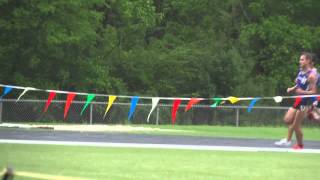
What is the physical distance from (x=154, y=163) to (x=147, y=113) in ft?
68.5

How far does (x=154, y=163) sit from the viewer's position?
11742 millimetres

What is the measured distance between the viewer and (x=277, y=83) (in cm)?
4331

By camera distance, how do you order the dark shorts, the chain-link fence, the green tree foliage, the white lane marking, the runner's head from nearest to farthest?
the white lane marking → the runner's head → the dark shorts → the chain-link fence → the green tree foliage

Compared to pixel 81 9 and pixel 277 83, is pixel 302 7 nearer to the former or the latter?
pixel 277 83

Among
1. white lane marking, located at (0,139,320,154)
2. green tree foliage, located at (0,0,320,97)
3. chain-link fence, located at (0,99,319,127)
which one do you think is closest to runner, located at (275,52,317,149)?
white lane marking, located at (0,139,320,154)

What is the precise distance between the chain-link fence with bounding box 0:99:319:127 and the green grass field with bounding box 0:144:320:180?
646 inches

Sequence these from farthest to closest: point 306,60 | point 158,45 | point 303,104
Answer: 1. point 158,45
2. point 303,104
3. point 306,60

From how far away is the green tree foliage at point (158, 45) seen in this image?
36781mm

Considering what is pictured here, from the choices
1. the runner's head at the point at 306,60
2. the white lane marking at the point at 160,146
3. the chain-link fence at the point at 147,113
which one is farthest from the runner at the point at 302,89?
the chain-link fence at the point at 147,113

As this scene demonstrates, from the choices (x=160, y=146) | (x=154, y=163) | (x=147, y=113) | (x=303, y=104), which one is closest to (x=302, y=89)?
(x=303, y=104)

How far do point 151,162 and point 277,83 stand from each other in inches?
1266

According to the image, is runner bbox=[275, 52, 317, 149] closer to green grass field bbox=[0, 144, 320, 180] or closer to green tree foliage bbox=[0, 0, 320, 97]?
green grass field bbox=[0, 144, 320, 180]

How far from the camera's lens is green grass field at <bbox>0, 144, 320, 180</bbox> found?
404 inches

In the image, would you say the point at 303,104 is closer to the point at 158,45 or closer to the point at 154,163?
the point at 154,163
